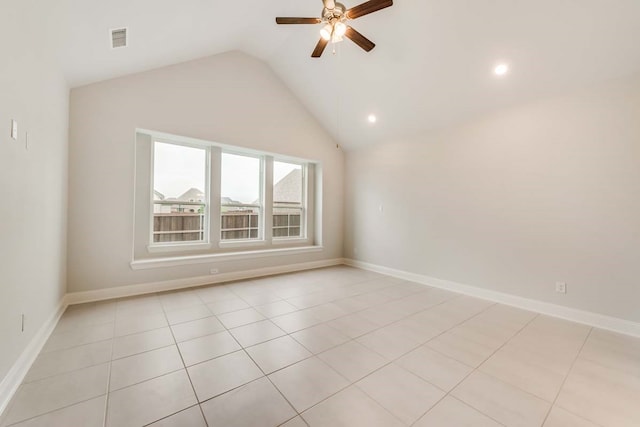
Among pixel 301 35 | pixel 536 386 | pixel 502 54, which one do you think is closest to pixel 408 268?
pixel 536 386

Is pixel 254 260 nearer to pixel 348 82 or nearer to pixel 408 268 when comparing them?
pixel 408 268

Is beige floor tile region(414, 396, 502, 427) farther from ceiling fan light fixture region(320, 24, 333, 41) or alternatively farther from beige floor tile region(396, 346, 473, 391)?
ceiling fan light fixture region(320, 24, 333, 41)

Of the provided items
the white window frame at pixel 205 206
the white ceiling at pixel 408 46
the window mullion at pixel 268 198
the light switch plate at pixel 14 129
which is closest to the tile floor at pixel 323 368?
the white window frame at pixel 205 206

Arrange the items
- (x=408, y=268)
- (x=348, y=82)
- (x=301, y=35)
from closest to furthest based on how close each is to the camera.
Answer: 1. (x=301, y=35)
2. (x=348, y=82)
3. (x=408, y=268)

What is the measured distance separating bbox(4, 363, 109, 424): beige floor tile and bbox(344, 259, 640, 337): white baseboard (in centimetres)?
411

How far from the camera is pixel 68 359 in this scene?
6.51 ft

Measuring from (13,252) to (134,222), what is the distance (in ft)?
6.32

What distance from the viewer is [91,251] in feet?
10.4

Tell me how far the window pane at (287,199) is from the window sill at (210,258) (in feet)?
1.72

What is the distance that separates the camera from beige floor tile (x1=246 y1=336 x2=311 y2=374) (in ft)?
6.42

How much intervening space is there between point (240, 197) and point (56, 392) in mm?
3436

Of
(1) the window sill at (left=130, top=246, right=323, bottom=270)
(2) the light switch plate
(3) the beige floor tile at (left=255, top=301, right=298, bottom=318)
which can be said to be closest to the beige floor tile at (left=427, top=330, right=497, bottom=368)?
(3) the beige floor tile at (left=255, top=301, right=298, bottom=318)

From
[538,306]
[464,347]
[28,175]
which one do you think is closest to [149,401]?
[28,175]

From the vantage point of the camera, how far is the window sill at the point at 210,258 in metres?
3.51
